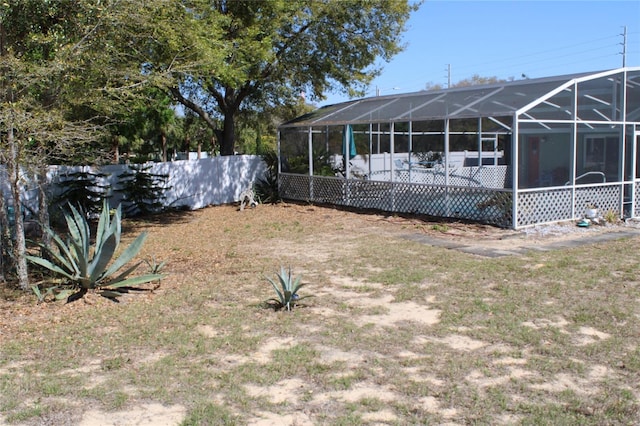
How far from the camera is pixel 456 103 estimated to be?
14062mm

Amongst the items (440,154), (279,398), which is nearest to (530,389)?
(279,398)

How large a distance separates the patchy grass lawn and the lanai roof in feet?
13.6

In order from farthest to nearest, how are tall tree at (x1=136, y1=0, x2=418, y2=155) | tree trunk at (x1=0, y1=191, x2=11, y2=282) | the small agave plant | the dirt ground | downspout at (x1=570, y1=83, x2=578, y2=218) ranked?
tall tree at (x1=136, y1=0, x2=418, y2=155) < downspout at (x1=570, y1=83, x2=578, y2=218) < tree trunk at (x1=0, y1=191, x2=11, y2=282) < the dirt ground < the small agave plant

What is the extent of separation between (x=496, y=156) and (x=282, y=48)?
7.92m

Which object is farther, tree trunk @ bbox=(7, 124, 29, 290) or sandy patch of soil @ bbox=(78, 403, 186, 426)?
tree trunk @ bbox=(7, 124, 29, 290)

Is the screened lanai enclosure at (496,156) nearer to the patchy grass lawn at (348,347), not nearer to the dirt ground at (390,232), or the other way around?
the dirt ground at (390,232)

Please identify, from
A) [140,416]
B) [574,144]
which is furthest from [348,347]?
[574,144]

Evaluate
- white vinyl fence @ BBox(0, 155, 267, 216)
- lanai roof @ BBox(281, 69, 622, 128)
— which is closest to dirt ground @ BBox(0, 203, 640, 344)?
white vinyl fence @ BBox(0, 155, 267, 216)

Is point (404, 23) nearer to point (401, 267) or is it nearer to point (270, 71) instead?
point (270, 71)

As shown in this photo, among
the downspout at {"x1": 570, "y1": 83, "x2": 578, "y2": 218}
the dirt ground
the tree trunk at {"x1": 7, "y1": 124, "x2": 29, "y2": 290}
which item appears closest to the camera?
the tree trunk at {"x1": 7, "y1": 124, "x2": 29, "y2": 290}

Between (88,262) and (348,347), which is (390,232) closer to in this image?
(88,262)

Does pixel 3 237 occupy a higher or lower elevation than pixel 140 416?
higher

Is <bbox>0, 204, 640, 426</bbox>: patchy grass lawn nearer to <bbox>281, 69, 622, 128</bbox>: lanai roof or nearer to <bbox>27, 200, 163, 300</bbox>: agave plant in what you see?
<bbox>27, 200, 163, 300</bbox>: agave plant

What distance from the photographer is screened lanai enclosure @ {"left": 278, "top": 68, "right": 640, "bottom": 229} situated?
41.5 ft
